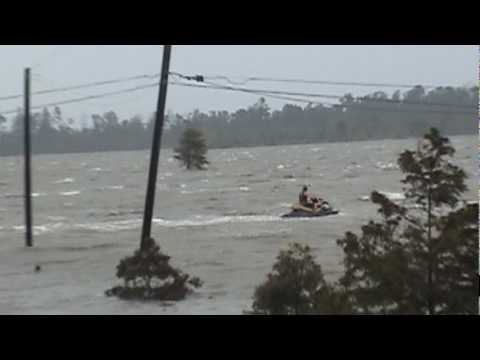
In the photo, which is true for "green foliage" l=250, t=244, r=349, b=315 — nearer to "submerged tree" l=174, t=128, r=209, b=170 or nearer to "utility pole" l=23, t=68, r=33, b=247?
"utility pole" l=23, t=68, r=33, b=247

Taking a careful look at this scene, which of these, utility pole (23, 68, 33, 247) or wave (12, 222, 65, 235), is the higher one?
utility pole (23, 68, 33, 247)

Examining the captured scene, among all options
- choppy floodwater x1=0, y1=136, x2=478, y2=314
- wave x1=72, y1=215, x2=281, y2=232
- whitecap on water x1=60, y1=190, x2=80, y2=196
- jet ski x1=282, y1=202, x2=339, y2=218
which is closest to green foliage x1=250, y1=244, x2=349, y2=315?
choppy floodwater x1=0, y1=136, x2=478, y2=314

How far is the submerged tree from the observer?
167 ft

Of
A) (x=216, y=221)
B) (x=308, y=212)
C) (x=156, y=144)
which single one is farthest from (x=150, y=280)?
(x=308, y=212)

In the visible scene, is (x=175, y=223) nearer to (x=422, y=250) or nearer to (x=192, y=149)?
(x=422, y=250)

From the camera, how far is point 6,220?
108 feet

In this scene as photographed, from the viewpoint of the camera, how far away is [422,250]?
7324mm

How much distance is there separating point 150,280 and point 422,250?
250 inches

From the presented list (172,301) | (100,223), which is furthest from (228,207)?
(172,301)

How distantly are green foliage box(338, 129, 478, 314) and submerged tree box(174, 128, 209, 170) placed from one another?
140 ft
